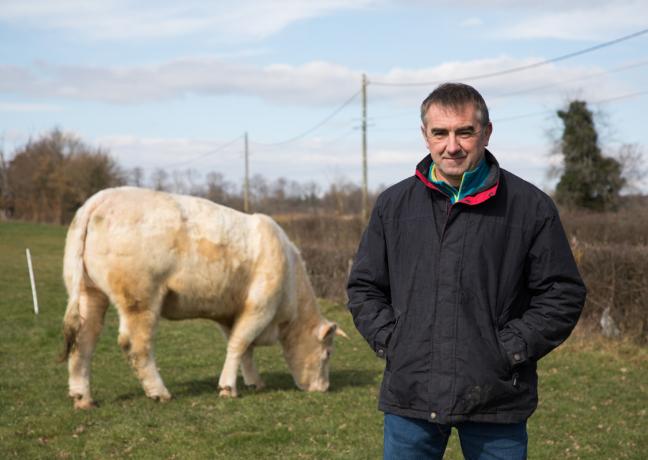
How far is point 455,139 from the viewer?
11.5 feet

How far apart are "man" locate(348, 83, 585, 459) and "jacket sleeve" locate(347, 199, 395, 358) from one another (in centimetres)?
6

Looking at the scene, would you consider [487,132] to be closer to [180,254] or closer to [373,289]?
[373,289]

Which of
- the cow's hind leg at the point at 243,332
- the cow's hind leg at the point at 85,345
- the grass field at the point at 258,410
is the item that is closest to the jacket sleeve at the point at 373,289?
the grass field at the point at 258,410

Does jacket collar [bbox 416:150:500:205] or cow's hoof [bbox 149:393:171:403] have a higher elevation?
jacket collar [bbox 416:150:500:205]

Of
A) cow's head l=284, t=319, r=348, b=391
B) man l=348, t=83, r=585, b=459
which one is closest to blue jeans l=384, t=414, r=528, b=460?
man l=348, t=83, r=585, b=459

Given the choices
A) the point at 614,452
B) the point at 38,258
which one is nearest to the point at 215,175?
the point at 38,258

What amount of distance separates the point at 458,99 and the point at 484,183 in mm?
388

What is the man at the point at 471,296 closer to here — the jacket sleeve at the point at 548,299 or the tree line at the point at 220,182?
the jacket sleeve at the point at 548,299

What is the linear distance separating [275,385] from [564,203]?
29169mm

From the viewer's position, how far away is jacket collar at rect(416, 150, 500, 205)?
137 inches

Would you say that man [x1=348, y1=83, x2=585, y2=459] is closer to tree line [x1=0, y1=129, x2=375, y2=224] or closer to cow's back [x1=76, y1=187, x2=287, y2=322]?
cow's back [x1=76, y1=187, x2=287, y2=322]

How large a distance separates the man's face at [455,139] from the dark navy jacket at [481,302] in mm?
110

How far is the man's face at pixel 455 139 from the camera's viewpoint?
3.51 metres

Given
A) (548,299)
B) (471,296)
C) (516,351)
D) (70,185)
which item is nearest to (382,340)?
(471,296)
